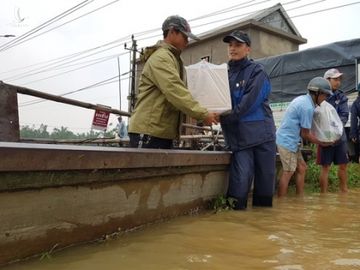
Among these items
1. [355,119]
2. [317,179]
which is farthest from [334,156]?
[355,119]

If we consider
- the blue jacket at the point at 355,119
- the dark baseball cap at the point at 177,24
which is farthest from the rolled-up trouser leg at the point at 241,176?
the blue jacket at the point at 355,119

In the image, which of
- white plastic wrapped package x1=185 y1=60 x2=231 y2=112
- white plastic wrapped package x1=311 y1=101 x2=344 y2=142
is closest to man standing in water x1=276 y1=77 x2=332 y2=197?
white plastic wrapped package x1=311 y1=101 x2=344 y2=142

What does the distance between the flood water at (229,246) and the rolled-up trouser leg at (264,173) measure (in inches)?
16.5

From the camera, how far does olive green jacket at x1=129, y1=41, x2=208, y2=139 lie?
3.26 m

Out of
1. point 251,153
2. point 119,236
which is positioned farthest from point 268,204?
point 119,236

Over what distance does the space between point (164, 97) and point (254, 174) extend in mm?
1375

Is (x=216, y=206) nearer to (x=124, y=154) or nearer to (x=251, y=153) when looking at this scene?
(x=251, y=153)

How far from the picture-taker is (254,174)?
4164mm

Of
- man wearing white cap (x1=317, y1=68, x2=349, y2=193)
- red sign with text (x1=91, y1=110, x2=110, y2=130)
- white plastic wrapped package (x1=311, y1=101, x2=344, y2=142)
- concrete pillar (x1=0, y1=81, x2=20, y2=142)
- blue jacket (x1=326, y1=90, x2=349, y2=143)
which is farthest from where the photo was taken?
red sign with text (x1=91, y1=110, x2=110, y2=130)

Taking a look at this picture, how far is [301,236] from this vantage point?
286 cm

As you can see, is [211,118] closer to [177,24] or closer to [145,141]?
[145,141]

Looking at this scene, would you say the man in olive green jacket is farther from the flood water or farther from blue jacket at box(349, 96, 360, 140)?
blue jacket at box(349, 96, 360, 140)

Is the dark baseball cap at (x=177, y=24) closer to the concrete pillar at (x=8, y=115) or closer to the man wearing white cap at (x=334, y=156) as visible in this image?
the concrete pillar at (x=8, y=115)

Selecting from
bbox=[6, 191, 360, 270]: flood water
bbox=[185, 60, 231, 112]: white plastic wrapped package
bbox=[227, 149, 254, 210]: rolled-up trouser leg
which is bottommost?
bbox=[6, 191, 360, 270]: flood water
